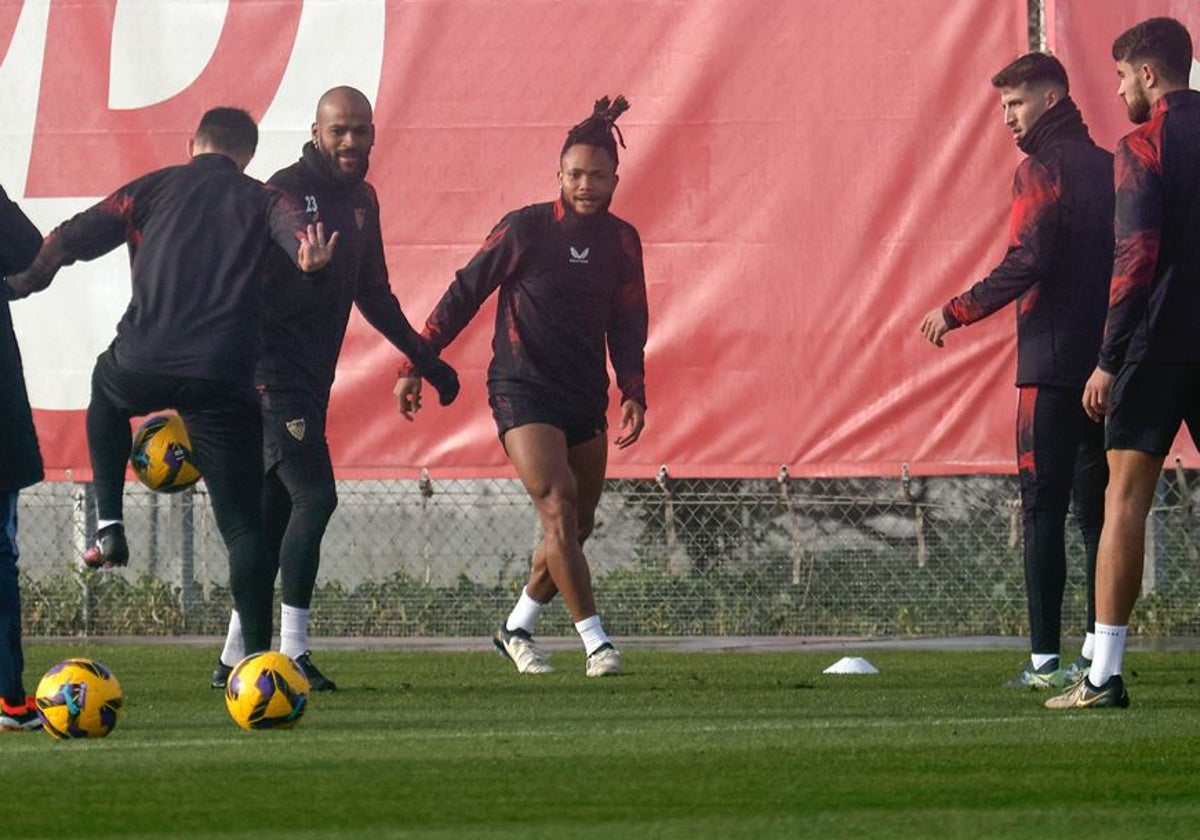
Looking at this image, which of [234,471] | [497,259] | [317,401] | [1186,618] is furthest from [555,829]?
[1186,618]

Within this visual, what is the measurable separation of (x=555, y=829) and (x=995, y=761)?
153 cm

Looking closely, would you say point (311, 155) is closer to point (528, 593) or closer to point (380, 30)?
point (528, 593)

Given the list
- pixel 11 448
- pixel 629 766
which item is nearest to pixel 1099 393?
pixel 629 766

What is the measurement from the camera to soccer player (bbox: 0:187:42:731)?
6.62 m

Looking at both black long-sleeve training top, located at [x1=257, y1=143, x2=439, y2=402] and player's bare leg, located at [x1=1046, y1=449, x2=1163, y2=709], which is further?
black long-sleeve training top, located at [x1=257, y1=143, x2=439, y2=402]

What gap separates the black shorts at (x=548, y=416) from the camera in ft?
30.4

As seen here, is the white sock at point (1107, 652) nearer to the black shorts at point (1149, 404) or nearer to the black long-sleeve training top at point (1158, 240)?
the black shorts at point (1149, 404)

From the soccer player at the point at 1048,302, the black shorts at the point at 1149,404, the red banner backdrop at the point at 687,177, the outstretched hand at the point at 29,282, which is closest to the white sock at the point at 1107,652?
the black shorts at the point at 1149,404

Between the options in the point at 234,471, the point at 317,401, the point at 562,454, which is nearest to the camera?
the point at 234,471

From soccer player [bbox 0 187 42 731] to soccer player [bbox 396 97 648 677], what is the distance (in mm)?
2657

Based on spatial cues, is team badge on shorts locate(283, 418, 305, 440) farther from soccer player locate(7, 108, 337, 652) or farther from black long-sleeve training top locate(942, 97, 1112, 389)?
black long-sleeve training top locate(942, 97, 1112, 389)

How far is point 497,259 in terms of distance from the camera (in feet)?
30.8

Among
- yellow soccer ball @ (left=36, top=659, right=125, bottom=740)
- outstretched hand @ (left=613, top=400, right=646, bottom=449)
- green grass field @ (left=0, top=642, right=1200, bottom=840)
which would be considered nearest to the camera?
green grass field @ (left=0, top=642, right=1200, bottom=840)

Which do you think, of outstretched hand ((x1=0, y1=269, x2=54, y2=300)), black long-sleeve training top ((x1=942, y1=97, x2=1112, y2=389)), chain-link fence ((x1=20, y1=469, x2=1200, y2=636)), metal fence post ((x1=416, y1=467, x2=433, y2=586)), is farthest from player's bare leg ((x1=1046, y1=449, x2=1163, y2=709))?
metal fence post ((x1=416, y1=467, x2=433, y2=586))
